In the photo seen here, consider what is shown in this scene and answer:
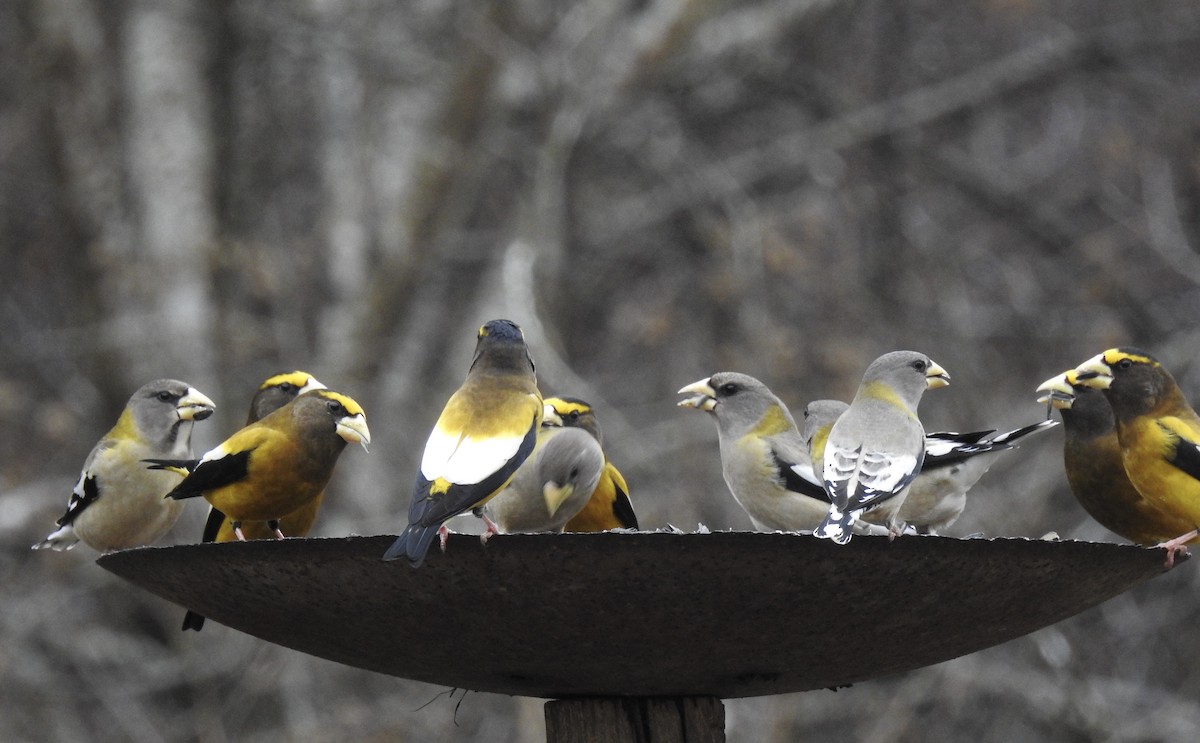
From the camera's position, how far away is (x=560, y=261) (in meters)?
10.9

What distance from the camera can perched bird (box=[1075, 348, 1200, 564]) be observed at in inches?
177

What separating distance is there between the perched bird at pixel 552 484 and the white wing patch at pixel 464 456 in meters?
0.35

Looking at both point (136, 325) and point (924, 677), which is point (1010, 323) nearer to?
point (924, 677)

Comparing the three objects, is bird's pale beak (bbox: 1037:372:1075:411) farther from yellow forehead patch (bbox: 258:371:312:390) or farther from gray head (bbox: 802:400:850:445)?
yellow forehead patch (bbox: 258:371:312:390)

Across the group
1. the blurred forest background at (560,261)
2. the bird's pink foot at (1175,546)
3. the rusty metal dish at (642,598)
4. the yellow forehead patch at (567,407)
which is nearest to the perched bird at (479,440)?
the rusty metal dish at (642,598)

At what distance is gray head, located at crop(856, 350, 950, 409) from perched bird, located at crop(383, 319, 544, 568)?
1.06 m

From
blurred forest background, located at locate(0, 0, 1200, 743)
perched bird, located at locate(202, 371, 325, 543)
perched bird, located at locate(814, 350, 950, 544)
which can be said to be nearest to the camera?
perched bird, located at locate(814, 350, 950, 544)

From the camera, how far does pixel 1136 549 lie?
3316 mm

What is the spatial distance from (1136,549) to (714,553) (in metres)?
1.06

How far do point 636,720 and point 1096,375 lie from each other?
185 centimetres

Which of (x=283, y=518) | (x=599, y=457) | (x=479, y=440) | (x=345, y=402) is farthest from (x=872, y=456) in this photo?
(x=283, y=518)

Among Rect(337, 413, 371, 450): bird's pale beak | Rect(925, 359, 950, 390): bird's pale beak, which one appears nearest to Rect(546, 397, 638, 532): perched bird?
Rect(337, 413, 371, 450): bird's pale beak

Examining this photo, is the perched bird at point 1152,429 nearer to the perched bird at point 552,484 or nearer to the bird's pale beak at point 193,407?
the perched bird at point 552,484

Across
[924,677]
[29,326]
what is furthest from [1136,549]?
[29,326]
